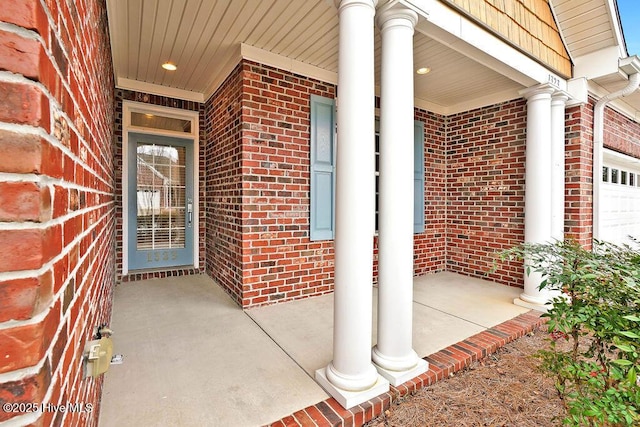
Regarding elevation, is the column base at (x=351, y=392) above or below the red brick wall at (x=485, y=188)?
below

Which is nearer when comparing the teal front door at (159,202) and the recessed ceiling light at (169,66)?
the recessed ceiling light at (169,66)

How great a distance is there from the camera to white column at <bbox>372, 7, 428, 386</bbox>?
80.4 inches

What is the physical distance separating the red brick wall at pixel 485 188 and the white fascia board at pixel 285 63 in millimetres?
2431

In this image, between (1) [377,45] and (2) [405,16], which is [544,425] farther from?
(1) [377,45]

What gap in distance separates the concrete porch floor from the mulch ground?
1.11ft

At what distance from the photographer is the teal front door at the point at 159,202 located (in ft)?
13.9

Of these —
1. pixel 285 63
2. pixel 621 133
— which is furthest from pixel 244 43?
pixel 621 133

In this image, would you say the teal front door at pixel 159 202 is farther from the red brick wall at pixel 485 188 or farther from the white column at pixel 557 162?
→ the white column at pixel 557 162

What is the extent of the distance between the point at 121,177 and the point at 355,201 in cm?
371

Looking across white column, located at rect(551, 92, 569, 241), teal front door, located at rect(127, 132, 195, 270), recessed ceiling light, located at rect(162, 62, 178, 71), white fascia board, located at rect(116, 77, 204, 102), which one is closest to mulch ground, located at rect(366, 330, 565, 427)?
white column, located at rect(551, 92, 569, 241)

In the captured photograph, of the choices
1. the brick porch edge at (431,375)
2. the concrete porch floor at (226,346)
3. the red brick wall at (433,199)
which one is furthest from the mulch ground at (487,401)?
the red brick wall at (433,199)

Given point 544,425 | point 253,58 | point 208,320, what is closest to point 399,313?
point 544,425

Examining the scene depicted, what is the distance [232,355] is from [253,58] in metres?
Result: 2.86

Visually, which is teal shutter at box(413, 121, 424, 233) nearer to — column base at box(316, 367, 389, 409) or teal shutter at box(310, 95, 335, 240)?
teal shutter at box(310, 95, 335, 240)
